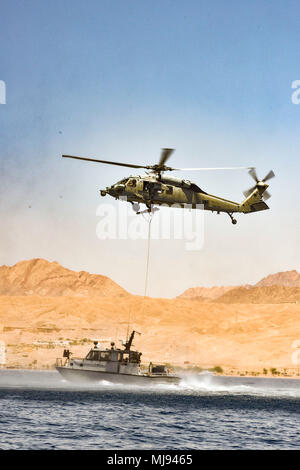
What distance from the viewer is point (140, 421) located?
4341 cm

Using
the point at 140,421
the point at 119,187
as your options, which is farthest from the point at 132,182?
the point at 140,421

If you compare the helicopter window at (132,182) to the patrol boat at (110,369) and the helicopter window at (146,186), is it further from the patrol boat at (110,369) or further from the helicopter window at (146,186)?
the patrol boat at (110,369)

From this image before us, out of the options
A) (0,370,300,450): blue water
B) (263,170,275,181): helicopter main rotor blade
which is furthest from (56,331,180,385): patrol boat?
(263,170,275,181): helicopter main rotor blade

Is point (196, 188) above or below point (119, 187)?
above

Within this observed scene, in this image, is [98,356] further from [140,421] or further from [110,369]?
[140,421]

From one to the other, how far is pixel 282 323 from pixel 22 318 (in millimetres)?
77069

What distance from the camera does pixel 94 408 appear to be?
50.2 meters

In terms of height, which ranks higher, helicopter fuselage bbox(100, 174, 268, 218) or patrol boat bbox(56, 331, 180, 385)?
helicopter fuselage bbox(100, 174, 268, 218)

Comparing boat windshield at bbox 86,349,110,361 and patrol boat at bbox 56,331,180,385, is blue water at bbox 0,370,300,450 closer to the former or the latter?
patrol boat at bbox 56,331,180,385

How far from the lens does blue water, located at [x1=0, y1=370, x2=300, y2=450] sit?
116 feet

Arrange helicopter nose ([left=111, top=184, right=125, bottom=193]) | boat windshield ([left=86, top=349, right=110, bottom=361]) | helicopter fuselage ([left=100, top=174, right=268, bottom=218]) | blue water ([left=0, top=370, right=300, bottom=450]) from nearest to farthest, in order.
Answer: blue water ([left=0, top=370, right=300, bottom=450]) < helicopter nose ([left=111, top=184, right=125, bottom=193]) < helicopter fuselage ([left=100, top=174, right=268, bottom=218]) < boat windshield ([left=86, top=349, right=110, bottom=361])

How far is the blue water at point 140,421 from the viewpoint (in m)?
35.3
